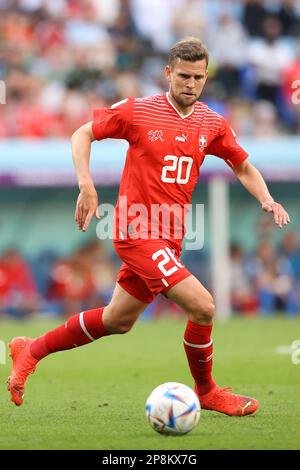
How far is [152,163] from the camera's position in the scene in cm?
765

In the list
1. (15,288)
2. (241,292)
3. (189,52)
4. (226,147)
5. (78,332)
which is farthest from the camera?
(241,292)

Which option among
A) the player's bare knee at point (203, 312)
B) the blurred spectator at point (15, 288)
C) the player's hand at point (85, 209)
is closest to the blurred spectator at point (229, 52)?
the blurred spectator at point (15, 288)

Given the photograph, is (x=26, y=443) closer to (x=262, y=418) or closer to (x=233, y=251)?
(x=262, y=418)

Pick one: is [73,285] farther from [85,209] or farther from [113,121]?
[85,209]

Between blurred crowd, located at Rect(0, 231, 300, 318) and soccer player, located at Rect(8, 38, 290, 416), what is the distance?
11043 millimetres

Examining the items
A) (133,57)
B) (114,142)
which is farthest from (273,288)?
(133,57)

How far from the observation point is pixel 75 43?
2072 cm

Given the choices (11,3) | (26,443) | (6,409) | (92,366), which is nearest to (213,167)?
(11,3)

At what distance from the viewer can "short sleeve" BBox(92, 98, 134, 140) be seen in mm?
7574

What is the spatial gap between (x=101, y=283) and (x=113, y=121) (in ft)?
39.0

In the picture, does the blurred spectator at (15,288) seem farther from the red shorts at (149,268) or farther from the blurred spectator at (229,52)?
the red shorts at (149,268)

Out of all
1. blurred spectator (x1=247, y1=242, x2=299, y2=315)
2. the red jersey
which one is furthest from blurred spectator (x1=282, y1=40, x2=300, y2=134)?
the red jersey

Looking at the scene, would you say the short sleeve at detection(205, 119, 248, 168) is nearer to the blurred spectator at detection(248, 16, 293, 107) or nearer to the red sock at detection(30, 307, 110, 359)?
the red sock at detection(30, 307, 110, 359)

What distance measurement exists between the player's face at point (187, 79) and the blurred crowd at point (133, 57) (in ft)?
37.8
